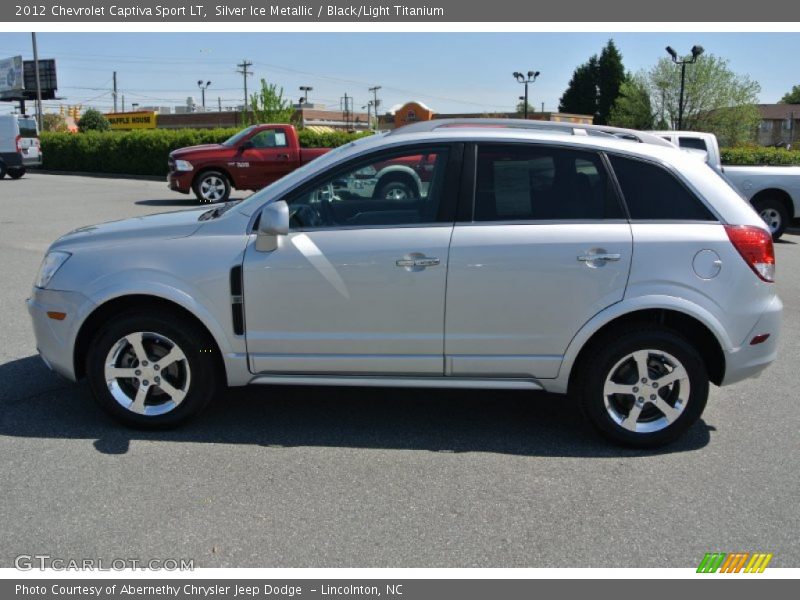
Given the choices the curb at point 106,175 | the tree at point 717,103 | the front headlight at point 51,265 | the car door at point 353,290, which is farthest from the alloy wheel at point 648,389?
the tree at point 717,103

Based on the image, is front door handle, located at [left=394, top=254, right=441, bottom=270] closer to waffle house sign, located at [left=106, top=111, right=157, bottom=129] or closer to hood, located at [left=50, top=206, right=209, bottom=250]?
hood, located at [left=50, top=206, right=209, bottom=250]

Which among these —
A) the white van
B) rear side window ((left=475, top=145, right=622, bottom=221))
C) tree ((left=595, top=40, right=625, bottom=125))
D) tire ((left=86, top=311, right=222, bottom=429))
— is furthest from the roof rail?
tree ((left=595, top=40, right=625, bottom=125))

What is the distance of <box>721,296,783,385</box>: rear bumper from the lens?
430cm

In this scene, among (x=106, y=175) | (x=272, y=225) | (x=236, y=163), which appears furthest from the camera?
(x=106, y=175)

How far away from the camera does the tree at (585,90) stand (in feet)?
289

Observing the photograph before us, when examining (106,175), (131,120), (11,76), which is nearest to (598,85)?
(131,120)

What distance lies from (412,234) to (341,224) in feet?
1.50

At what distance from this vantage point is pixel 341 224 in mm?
4422

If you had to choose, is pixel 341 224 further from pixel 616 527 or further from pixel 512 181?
pixel 616 527

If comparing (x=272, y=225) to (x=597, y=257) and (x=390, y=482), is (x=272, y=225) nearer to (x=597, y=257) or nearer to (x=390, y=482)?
(x=390, y=482)

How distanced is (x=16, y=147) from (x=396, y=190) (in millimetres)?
27158

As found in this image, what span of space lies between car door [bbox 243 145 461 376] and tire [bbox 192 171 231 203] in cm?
1366

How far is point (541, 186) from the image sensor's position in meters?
4.34

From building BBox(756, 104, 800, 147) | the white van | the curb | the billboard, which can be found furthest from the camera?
building BBox(756, 104, 800, 147)
